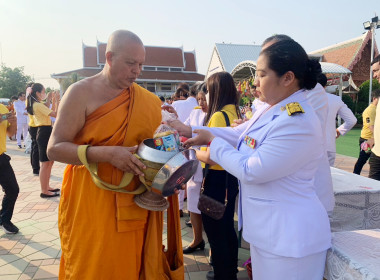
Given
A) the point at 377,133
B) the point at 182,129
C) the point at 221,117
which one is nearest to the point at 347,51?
the point at 377,133

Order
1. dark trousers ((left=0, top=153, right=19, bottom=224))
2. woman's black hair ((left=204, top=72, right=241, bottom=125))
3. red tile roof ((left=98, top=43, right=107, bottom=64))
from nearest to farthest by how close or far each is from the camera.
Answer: woman's black hair ((left=204, top=72, right=241, bottom=125))
dark trousers ((left=0, top=153, right=19, bottom=224))
red tile roof ((left=98, top=43, right=107, bottom=64))

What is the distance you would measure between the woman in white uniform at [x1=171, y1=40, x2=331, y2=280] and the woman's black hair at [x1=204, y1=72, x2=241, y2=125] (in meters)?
1.24

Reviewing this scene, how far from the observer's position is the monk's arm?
1.62 metres

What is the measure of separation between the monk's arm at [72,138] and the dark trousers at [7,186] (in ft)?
8.07

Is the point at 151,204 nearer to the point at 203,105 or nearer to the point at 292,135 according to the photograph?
the point at 292,135

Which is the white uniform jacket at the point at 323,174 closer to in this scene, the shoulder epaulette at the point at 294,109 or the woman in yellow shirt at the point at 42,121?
the shoulder epaulette at the point at 294,109

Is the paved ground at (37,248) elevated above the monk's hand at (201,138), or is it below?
below

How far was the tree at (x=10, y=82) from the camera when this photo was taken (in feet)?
150

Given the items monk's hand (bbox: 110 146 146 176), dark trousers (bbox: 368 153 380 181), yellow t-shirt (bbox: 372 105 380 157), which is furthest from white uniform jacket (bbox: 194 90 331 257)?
dark trousers (bbox: 368 153 380 181)

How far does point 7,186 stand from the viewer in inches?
146

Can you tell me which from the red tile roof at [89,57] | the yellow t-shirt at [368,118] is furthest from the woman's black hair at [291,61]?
the red tile roof at [89,57]

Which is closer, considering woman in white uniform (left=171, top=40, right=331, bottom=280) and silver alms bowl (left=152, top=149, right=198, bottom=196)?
woman in white uniform (left=171, top=40, right=331, bottom=280)

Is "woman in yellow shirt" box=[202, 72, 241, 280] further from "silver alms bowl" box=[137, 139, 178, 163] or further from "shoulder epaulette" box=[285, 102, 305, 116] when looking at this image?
"shoulder epaulette" box=[285, 102, 305, 116]

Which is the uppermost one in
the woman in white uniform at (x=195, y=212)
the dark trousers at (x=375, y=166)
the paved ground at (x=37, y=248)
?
the dark trousers at (x=375, y=166)
